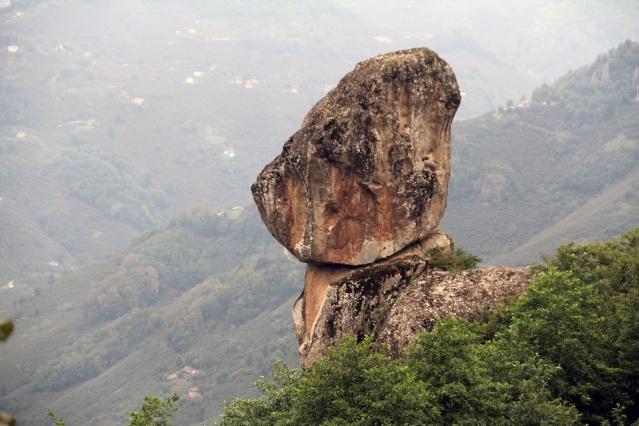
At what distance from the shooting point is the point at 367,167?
121 feet

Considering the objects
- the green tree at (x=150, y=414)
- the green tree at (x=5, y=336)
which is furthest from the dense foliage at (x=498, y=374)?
the green tree at (x=5, y=336)

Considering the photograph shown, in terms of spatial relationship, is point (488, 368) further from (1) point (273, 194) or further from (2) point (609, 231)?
(2) point (609, 231)

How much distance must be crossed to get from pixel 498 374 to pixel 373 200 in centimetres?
738

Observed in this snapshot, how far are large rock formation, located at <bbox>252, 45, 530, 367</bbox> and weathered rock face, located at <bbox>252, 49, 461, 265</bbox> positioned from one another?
31 millimetres

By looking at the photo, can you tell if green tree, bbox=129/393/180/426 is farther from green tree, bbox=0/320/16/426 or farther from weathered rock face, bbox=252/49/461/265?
green tree, bbox=0/320/16/426

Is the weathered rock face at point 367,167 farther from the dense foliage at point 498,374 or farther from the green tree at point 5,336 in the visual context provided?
the green tree at point 5,336

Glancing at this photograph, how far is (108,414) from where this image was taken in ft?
574

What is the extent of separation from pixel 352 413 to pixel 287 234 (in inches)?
348

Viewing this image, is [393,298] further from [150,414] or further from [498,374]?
[150,414]

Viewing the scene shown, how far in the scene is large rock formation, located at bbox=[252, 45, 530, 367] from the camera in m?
→ 36.6

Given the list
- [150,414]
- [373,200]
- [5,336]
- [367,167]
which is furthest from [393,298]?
[5,336]

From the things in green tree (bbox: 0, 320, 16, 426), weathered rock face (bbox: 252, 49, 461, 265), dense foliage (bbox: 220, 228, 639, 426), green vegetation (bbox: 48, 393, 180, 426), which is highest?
green tree (bbox: 0, 320, 16, 426)

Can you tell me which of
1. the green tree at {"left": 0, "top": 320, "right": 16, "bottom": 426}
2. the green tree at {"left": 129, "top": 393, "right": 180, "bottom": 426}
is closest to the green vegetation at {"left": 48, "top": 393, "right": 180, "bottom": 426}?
the green tree at {"left": 129, "top": 393, "right": 180, "bottom": 426}

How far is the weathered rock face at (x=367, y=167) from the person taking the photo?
36.7 metres
